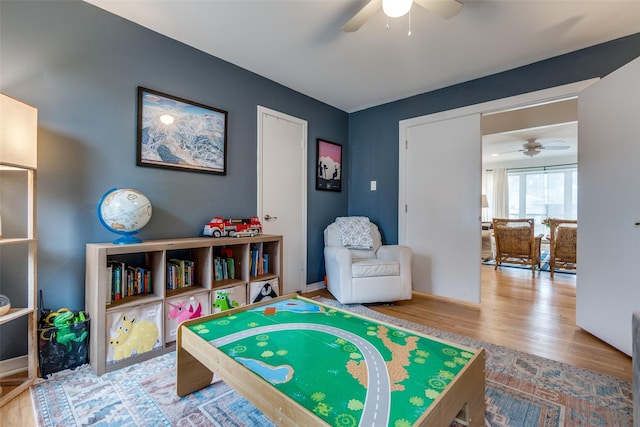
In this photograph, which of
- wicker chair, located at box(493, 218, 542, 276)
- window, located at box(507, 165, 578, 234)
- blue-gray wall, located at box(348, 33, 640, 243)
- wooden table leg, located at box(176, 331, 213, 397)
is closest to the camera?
wooden table leg, located at box(176, 331, 213, 397)

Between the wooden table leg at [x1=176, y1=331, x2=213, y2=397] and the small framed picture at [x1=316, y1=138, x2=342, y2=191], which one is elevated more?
the small framed picture at [x1=316, y1=138, x2=342, y2=191]

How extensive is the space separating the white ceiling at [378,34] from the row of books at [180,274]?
182 cm

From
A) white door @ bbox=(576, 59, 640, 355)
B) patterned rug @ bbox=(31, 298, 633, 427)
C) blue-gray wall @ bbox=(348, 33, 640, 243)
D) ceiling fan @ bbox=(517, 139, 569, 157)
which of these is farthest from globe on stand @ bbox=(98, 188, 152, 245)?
ceiling fan @ bbox=(517, 139, 569, 157)

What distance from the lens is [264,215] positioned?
3.03 metres

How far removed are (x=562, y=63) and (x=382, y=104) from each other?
1808 millimetres

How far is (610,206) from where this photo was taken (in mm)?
2092

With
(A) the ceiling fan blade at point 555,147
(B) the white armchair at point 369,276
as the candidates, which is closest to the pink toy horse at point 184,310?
(B) the white armchair at point 369,276

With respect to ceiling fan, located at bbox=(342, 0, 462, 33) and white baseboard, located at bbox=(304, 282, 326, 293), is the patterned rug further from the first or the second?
ceiling fan, located at bbox=(342, 0, 462, 33)

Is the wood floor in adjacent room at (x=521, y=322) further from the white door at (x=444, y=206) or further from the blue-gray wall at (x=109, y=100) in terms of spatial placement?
the blue-gray wall at (x=109, y=100)

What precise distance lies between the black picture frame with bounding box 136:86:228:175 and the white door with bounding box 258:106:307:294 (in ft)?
1.58

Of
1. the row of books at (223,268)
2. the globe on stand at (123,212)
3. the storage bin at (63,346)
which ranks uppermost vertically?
the globe on stand at (123,212)

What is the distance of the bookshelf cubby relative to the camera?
1668 mm

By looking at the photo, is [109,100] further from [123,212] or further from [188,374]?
[188,374]

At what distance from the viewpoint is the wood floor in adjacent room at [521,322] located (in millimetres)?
1810
